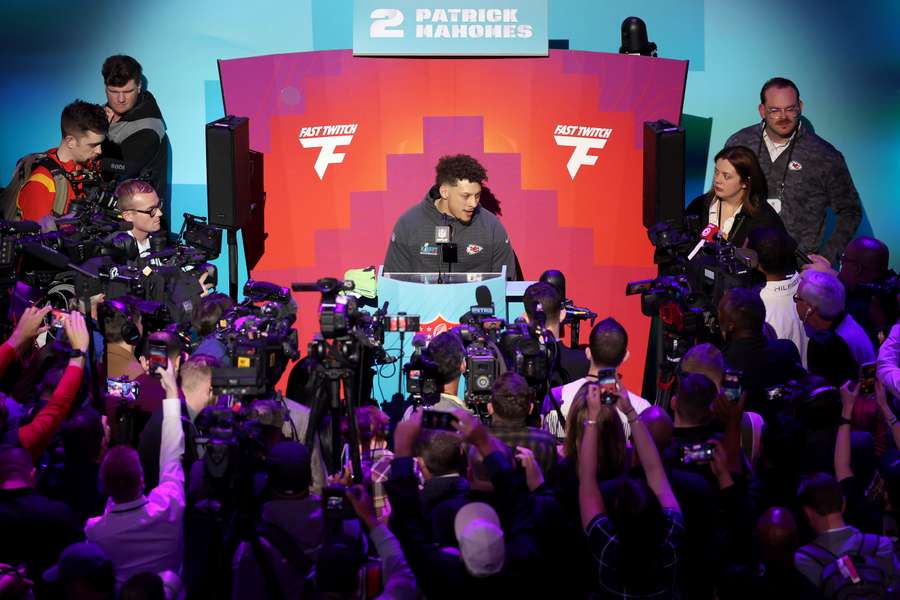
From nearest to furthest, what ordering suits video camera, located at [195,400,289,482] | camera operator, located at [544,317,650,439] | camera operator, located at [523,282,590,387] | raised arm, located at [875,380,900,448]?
video camera, located at [195,400,289,482]
raised arm, located at [875,380,900,448]
camera operator, located at [544,317,650,439]
camera operator, located at [523,282,590,387]

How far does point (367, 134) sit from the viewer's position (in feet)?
28.1

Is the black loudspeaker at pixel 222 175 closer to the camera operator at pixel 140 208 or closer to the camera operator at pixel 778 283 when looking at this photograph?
the camera operator at pixel 140 208

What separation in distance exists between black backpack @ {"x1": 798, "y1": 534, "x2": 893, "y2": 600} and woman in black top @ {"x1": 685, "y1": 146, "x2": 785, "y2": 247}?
143 inches

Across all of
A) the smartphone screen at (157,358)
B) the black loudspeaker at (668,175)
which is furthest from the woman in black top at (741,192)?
the smartphone screen at (157,358)

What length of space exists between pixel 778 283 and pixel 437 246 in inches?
93.3

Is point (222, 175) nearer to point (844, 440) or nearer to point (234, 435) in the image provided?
point (234, 435)

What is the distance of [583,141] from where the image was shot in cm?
852

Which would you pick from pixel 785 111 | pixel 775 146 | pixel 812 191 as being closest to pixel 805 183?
pixel 812 191

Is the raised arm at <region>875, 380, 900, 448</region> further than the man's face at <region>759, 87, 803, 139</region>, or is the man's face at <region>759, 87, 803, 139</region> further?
the man's face at <region>759, 87, 803, 139</region>

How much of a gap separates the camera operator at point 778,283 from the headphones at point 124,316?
3172 mm

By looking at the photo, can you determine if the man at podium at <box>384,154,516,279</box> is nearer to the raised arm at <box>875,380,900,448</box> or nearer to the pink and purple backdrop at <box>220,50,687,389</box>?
the pink and purple backdrop at <box>220,50,687,389</box>

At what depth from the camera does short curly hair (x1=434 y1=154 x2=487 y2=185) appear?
7.45 meters

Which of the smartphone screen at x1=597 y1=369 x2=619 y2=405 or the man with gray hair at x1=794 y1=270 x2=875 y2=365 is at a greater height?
the man with gray hair at x1=794 y1=270 x2=875 y2=365

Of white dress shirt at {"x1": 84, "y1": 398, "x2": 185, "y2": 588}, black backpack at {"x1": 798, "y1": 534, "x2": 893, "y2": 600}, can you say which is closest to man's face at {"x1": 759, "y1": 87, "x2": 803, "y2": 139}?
black backpack at {"x1": 798, "y1": 534, "x2": 893, "y2": 600}
